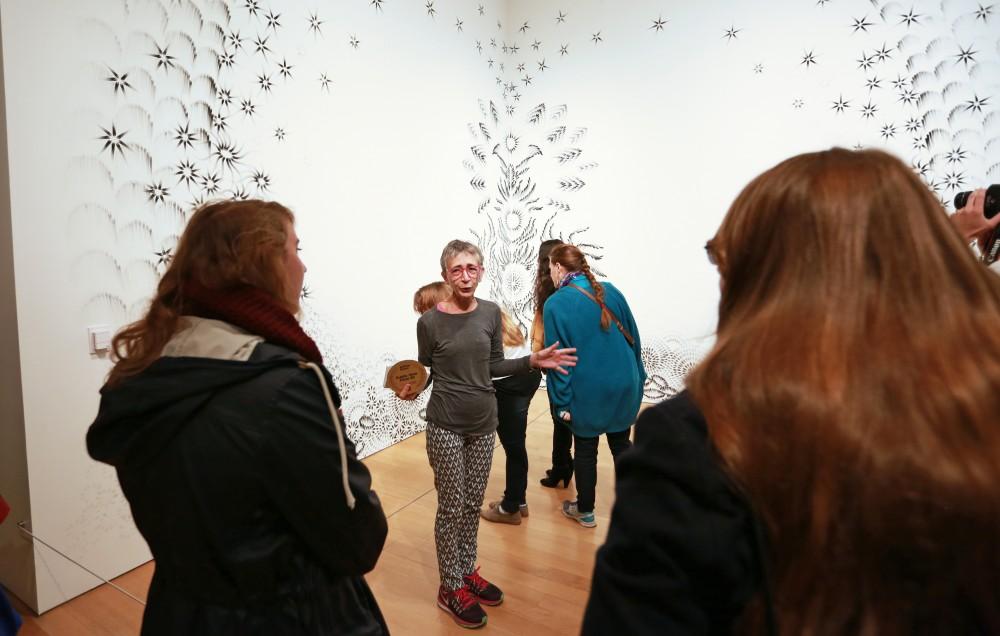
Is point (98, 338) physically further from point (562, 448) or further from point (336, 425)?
point (562, 448)

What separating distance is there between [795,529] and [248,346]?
90 centimetres

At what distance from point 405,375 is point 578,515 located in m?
1.43

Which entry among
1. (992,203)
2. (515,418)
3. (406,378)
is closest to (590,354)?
(515,418)

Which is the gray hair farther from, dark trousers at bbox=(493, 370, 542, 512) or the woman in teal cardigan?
dark trousers at bbox=(493, 370, 542, 512)

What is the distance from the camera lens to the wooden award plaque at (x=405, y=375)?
193cm

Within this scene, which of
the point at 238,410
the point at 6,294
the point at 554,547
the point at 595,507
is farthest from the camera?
the point at 595,507

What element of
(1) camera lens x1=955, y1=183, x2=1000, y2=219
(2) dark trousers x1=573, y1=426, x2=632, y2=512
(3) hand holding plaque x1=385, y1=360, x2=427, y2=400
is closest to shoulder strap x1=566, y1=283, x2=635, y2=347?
(2) dark trousers x1=573, y1=426, x2=632, y2=512

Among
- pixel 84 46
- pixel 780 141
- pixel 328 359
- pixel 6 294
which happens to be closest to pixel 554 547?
pixel 328 359

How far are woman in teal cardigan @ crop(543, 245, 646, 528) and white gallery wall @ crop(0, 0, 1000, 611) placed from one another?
→ 1.55 meters

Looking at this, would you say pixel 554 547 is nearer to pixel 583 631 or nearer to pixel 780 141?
pixel 583 631

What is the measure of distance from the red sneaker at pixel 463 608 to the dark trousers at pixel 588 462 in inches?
33.6

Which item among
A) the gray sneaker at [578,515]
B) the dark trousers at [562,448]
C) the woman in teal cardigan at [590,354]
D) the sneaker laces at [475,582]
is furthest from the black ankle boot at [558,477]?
the sneaker laces at [475,582]

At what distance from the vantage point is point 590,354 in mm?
2539

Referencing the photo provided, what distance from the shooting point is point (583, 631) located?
60 cm
